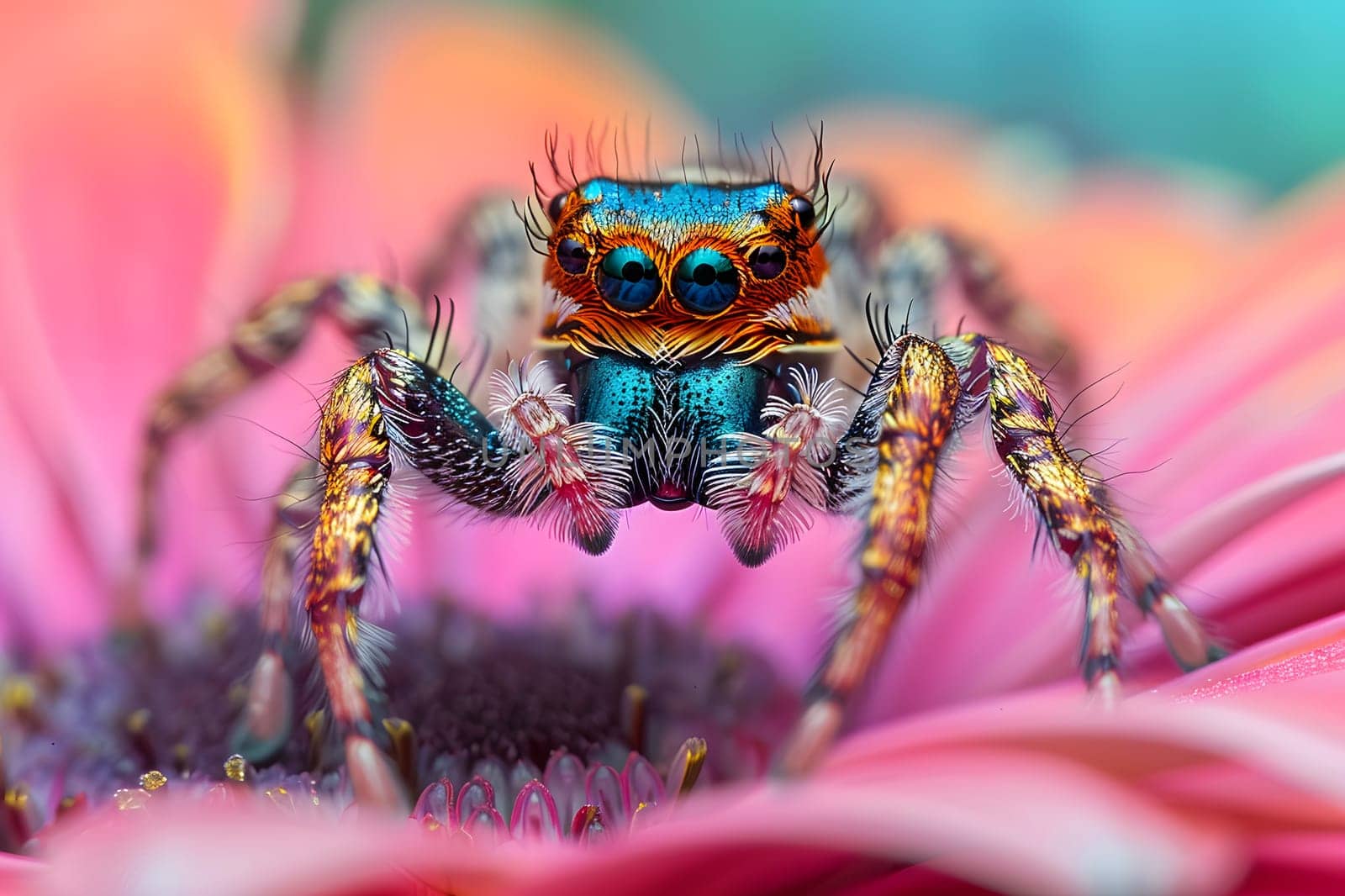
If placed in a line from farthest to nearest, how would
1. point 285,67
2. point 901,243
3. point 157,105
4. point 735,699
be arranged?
1. point 285,67
2. point 157,105
3. point 901,243
4. point 735,699

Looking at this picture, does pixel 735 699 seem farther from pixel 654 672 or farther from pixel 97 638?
pixel 97 638

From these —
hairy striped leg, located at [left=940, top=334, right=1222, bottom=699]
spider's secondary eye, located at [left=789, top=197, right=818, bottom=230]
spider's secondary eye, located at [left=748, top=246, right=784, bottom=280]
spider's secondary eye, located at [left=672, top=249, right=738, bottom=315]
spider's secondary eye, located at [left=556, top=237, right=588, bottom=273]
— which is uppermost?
spider's secondary eye, located at [left=789, top=197, right=818, bottom=230]

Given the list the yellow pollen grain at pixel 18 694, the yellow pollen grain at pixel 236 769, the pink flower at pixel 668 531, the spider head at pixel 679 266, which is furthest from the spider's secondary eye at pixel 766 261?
the yellow pollen grain at pixel 18 694

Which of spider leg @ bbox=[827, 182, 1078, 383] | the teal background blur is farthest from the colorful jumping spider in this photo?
the teal background blur

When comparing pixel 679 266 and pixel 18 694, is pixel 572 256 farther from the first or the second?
pixel 18 694

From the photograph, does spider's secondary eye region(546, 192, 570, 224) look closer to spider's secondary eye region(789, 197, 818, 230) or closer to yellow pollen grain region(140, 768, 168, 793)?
spider's secondary eye region(789, 197, 818, 230)

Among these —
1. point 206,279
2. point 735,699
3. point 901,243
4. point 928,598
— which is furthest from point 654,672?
point 206,279
